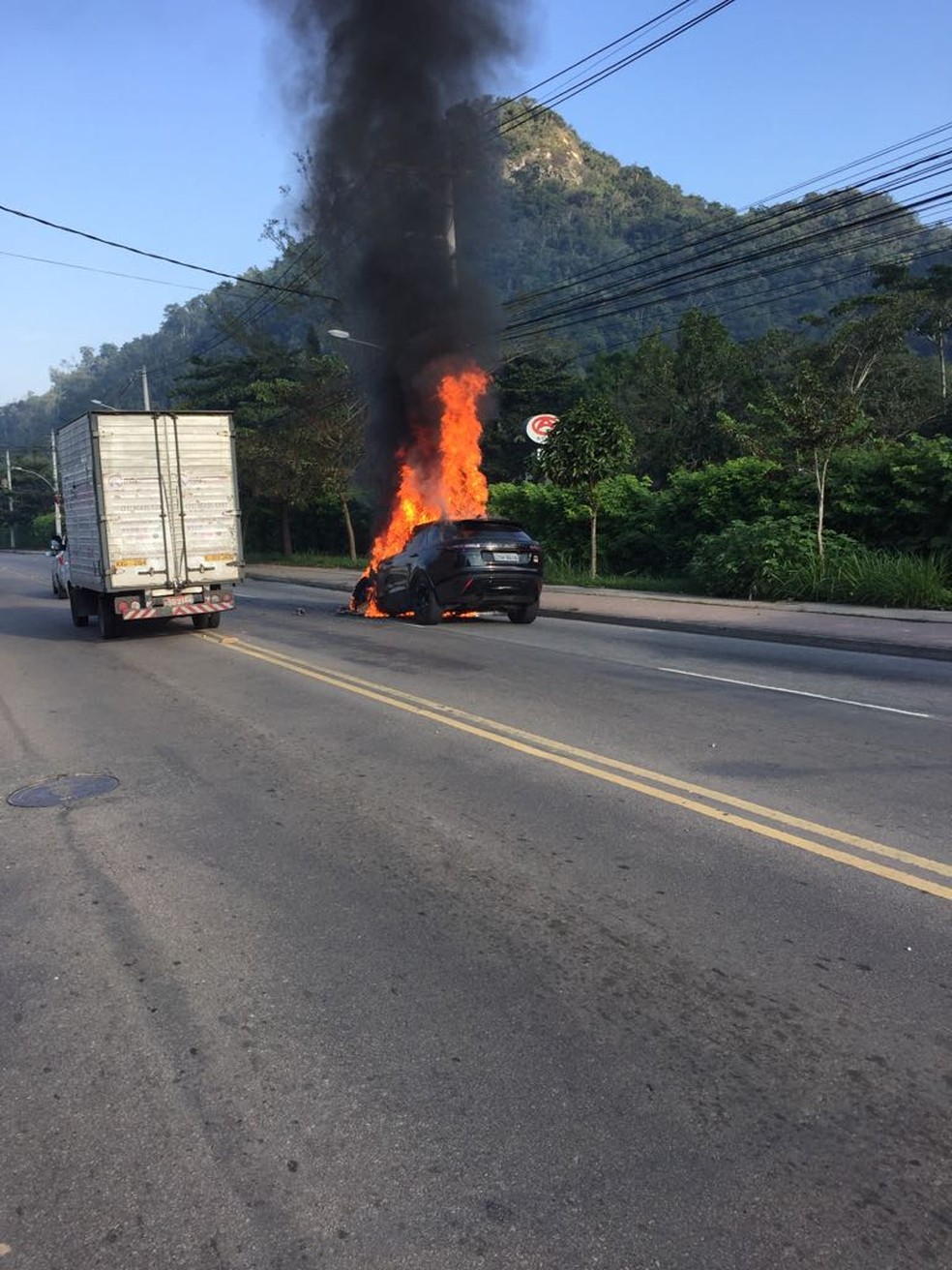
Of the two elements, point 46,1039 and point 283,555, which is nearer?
point 46,1039

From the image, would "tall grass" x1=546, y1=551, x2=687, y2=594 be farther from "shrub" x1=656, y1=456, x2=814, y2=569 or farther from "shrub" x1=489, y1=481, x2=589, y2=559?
"shrub" x1=656, y1=456, x2=814, y2=569

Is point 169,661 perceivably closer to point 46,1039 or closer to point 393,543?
point 393,543

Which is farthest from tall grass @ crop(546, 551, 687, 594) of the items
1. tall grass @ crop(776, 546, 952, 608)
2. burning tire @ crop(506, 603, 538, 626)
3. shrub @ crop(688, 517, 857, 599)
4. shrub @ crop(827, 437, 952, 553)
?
burning tire @ crop(506, 603, 538, 626)

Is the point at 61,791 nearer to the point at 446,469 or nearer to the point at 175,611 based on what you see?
the point at 175,611

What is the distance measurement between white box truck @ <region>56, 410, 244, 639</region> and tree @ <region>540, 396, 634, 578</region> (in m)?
8.39

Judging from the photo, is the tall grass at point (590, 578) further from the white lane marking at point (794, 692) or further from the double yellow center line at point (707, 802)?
the double yellow center line at point (707, 802)

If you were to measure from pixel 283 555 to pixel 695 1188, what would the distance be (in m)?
38.6

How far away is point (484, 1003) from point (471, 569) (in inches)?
443

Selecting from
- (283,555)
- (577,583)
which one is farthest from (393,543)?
(283,555)

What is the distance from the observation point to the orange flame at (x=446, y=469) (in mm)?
19234

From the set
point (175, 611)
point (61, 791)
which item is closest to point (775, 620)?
point (175, 611)

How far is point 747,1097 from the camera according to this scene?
2727 millimetres

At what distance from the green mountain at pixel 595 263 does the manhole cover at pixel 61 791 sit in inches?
536

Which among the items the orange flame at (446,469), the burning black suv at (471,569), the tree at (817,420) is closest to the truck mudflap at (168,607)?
the burning black suv at (471,569)
